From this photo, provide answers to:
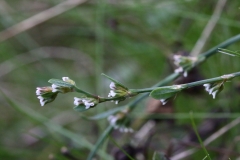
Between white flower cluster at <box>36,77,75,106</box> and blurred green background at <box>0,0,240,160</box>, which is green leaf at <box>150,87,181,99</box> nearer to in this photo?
white flower cluster at <box>36,77,75,106</box>

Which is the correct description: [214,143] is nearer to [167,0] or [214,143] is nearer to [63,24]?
[167,0]

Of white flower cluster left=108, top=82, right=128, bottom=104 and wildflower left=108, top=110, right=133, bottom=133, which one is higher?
wildflower left=108, top=110, right=133, bottom=133

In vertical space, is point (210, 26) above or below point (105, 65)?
below

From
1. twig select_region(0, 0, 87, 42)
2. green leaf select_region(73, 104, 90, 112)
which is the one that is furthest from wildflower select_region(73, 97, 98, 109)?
twig select_region(0, 0, 87, 42)

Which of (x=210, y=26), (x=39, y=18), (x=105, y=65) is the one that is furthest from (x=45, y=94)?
(x=105, y=65)

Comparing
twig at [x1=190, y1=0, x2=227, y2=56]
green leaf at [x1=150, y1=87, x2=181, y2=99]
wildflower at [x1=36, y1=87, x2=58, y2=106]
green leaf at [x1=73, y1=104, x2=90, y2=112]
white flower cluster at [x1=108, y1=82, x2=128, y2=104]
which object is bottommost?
green leaf at [x1=150, y1=87, x2=181, y2=99]

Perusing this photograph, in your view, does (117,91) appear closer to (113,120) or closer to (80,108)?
(80,108)

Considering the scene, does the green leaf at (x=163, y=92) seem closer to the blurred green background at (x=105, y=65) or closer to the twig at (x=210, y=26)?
the blurred green background at (x=105, y=65)

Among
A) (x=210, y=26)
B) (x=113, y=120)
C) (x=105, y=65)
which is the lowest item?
(x=113, y=120)
